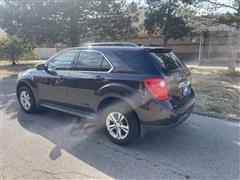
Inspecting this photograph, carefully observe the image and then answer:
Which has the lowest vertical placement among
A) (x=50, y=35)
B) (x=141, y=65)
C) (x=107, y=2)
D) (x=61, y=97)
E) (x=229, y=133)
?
(x=229, y=133)

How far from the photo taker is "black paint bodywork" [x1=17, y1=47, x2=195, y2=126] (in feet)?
11.6

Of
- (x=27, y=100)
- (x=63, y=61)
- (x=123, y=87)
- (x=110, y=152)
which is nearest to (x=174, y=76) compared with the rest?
(x=123, y=87)

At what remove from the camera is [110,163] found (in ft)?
11.0

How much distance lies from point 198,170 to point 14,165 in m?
2.69

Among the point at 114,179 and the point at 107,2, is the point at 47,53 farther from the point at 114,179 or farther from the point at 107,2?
the point at 114,179

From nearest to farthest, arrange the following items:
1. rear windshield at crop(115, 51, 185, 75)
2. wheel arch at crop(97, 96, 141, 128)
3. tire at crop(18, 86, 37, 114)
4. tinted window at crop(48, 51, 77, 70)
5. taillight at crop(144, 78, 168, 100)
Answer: taillight at crop(144, 78, 168, 100) < rear windshield at crop(115, 51, 185, 75) < wheel arch at crop(97, 96, 141, 128) < tinted window at crop(48, 51, 77, 70) < tire at crop(18, 86, 37, 114)

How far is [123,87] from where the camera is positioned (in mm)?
3727

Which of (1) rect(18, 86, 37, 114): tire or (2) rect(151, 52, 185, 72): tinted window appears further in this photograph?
(1) rect(18, 86, 37, 114): tire

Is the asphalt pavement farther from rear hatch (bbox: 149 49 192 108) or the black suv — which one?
rear hatch (bbox: 149 49 192 108)

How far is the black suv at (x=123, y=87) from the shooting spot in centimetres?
355

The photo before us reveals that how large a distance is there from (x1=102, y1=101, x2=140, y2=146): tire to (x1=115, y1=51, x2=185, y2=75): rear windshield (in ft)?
2.23

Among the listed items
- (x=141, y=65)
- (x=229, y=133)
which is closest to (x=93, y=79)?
(x=141, y=65)

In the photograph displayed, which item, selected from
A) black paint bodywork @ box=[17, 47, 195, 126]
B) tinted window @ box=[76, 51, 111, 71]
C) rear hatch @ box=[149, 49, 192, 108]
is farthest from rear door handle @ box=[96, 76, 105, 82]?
rear hatch @ box=[149, 49, 192, 108]

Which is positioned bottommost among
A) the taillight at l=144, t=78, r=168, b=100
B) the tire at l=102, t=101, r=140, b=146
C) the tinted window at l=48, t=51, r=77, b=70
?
the tire at l=102, t=101, r=140, b=146
